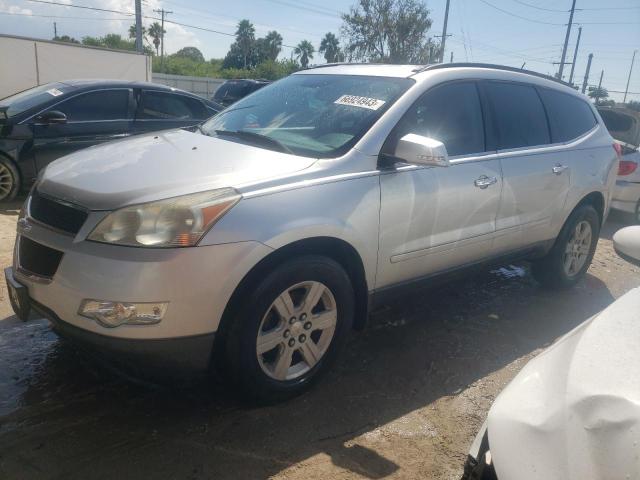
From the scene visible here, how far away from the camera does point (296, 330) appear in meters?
2.89

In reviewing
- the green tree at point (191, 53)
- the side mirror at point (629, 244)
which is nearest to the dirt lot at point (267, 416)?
the side mirror at point (629, 244)

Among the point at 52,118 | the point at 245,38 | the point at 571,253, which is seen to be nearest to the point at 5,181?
the point at 52,118

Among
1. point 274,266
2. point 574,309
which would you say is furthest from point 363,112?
point 574,309

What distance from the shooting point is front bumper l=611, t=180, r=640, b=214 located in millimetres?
8117

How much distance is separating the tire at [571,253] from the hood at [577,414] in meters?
3.19

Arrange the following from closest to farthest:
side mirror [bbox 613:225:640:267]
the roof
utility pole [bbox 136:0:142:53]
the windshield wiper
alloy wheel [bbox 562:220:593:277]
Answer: side mirror [bbox 613:225:640:267] → the windshield wiper → the roof → alloy wheel [bbox 562:220:593:277] → utility pole [bbox 136:0:142:53]

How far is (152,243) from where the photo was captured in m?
2.40

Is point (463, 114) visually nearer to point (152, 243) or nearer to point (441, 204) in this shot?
point (441, 204)

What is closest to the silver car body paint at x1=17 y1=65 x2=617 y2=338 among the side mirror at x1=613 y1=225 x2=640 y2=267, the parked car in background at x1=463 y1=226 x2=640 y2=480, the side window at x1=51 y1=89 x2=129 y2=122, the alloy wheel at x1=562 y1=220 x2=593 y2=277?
the alloy wheel at x1=562 y1=220 x2=593 y2=277

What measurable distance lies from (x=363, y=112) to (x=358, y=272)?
0.97m

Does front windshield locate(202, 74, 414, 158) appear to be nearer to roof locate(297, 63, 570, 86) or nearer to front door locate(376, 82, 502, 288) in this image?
roof locate(297, 63, 570, 86)

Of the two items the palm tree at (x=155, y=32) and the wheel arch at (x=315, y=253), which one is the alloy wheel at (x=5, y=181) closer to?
the wheel arch at (x=315, y=253)

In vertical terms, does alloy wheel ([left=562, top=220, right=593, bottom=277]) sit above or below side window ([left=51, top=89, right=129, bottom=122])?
below

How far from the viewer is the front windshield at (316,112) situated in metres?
3.21
